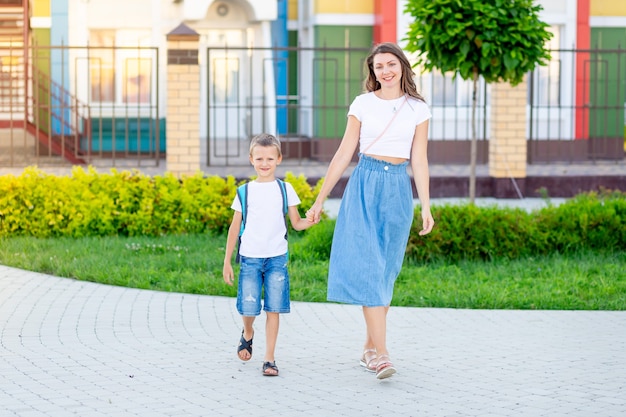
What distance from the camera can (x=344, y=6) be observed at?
21453 millimetres

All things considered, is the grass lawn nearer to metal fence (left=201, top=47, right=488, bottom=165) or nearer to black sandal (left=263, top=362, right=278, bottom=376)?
black sandal (left=263, top=362, right=278, bottom=376)

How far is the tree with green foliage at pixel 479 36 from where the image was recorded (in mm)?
12562

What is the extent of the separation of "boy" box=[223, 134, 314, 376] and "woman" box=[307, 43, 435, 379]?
0.88 feet

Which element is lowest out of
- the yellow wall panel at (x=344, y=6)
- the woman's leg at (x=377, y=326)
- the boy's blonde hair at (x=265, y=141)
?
the woman's leg at (x=377, y=326)

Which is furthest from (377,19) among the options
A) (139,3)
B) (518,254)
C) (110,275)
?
(110,275)

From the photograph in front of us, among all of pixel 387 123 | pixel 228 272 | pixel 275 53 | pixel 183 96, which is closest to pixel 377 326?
pixel 228 272

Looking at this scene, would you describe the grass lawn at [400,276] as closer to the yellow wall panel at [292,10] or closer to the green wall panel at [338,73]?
the green wall panel at [338,73]

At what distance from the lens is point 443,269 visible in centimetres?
1058

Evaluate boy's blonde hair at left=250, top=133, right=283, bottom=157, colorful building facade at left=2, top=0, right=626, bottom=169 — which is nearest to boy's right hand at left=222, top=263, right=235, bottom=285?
boy's blonde hair at left=250, top=133, right=283, bottom=157

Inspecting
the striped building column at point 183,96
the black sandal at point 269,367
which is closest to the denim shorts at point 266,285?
the black sandal at point 269,367

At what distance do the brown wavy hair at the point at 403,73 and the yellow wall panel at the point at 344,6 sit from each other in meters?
14.8

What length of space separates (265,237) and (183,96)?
9272 millimetres

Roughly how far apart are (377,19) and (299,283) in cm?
1240

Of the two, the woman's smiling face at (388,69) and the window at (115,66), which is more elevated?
the window at (115,66)
